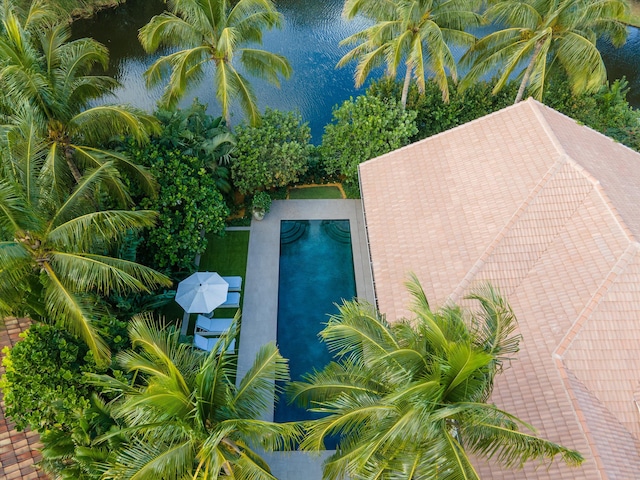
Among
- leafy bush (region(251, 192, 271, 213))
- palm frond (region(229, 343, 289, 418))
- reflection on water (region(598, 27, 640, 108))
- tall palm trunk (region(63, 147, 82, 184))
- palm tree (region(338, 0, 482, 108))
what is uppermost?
reflection on water (region(598, 27, 640, 108))

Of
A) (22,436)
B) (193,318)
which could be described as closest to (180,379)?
(22,436)

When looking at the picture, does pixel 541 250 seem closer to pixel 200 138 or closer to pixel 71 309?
pixel 71 309

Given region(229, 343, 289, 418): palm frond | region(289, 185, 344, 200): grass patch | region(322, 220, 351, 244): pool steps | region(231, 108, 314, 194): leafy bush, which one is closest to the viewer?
region(229, 343, 289, 418): palm frond

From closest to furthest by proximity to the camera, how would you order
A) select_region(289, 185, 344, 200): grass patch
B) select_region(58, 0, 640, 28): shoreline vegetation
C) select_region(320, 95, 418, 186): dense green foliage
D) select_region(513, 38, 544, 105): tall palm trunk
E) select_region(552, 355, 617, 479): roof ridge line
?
1. select_region(552, 355, 617, 479): roof ridge line
2. select_region(513, 38, 544, 105): tall palm trunk
3. select_region(320, 95, 418, 186): dense green foliage
4. select_region(289, 185, 344, 200): grass patch
5. select_region(58, 0, 640, 28): shoreline vegetation

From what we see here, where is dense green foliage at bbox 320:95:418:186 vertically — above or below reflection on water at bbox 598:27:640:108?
below

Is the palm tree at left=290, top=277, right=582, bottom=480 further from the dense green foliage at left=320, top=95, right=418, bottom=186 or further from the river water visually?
the river water

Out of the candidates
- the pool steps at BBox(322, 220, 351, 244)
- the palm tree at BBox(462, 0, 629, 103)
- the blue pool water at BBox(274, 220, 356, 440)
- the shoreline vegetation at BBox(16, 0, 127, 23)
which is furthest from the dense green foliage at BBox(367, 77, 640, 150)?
the shoreline vegetation at BBox(16, 0, 127, 23)

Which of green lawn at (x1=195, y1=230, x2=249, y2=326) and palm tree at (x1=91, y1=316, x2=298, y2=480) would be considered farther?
green lawn at (x1=195, y1=230, x2=249, y2=326)

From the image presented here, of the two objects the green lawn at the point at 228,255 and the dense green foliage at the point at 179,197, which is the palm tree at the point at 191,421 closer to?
the dense green foliage at the point at 179,197

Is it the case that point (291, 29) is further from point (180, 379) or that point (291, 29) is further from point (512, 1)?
point (180, 379)
